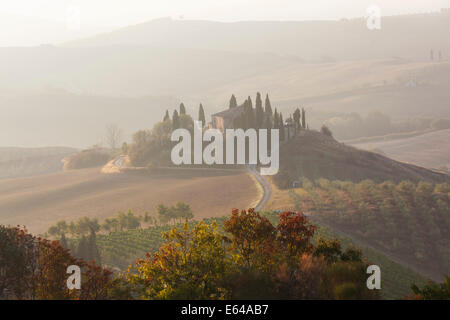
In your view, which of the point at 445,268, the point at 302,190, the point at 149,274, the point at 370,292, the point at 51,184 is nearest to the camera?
the point at 370,292

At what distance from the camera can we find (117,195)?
90000mm

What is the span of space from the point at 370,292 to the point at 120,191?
75.2 metres

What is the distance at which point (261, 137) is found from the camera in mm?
108812

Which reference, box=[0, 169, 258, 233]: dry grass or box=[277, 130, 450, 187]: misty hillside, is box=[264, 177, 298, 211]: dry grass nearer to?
box=[0, 169, 258, 233]: dry grass

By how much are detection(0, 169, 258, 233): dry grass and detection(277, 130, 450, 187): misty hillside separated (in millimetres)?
10712

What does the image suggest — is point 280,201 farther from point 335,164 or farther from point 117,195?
point 117,195

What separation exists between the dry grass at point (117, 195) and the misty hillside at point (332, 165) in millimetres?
10712

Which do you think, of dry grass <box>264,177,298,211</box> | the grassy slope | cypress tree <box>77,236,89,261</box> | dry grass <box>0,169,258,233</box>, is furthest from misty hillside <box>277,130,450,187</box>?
cypress tree <box>77,236,89,261</box>

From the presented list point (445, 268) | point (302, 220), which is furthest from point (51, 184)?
point (302, 220)

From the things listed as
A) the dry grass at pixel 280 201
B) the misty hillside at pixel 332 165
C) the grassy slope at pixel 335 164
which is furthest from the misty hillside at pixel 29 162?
the dry grass at pixel 280 201

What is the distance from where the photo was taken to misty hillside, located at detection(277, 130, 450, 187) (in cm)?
9394

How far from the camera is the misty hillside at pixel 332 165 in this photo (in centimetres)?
9394

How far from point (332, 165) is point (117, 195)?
144 feet
